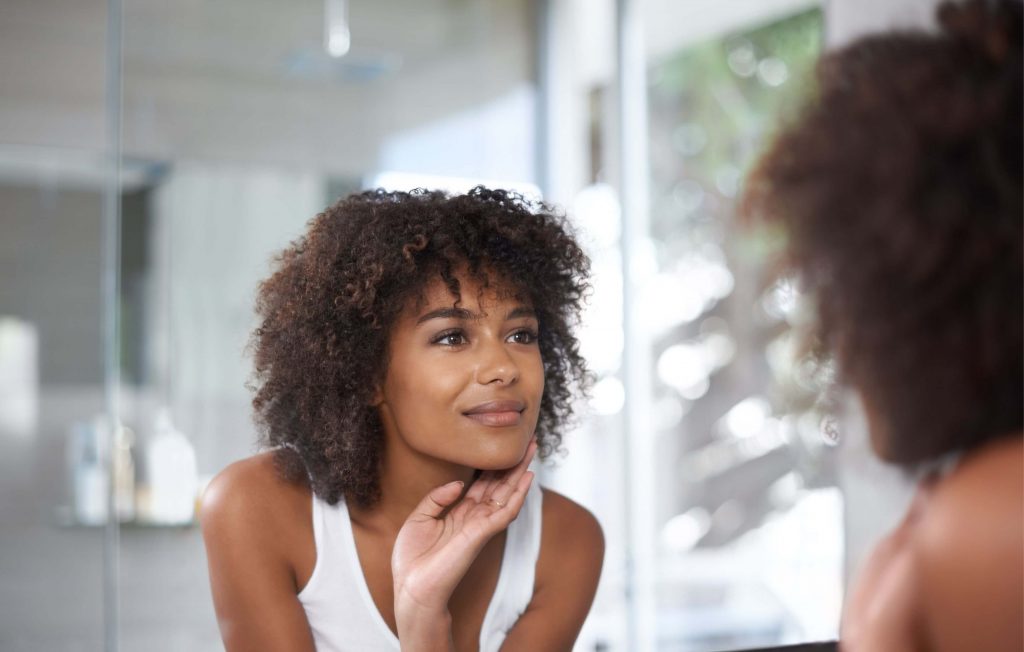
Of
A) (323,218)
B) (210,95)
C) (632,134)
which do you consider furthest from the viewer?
(632,134)

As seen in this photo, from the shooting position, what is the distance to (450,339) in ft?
3.12

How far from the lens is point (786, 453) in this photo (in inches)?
119

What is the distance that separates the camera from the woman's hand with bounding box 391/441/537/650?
Result: 2.97 ft

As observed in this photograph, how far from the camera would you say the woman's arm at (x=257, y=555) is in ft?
3.17

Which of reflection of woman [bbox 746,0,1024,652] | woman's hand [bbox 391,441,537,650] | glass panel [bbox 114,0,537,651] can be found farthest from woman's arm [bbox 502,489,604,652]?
glass panel [bbox 114,0,537,651]

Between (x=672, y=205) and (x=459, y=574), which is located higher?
(x=672, y=205)

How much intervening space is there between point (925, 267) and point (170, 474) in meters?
1.48

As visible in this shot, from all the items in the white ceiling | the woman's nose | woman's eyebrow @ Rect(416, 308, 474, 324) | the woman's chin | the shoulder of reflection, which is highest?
the white ceiling

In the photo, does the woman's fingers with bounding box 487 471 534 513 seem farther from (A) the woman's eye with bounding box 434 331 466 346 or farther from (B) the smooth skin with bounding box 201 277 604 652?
(A) the woman's eye with bounding box 434 331 466 346

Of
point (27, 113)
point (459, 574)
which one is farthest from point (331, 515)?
point (27, 113)

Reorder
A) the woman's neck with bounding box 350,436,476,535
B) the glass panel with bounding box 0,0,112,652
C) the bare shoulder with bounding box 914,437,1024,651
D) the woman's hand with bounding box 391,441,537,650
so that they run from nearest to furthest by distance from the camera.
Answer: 1. the bare shoulder with bounding box 914,437,1024,651
2. the woman's hand with bounding box 391,441,537,650
3. the woman's neck with bounding box 350,436,476,535
4. the glass panel with bounding box 0,0,112,652

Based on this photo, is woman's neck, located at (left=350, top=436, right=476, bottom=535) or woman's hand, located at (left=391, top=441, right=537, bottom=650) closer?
woman's hand, located at (left=391, top=441, right=537, bottom=650)

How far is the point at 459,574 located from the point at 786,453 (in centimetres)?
226

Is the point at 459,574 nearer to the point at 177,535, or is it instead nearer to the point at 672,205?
the point at 177,535
